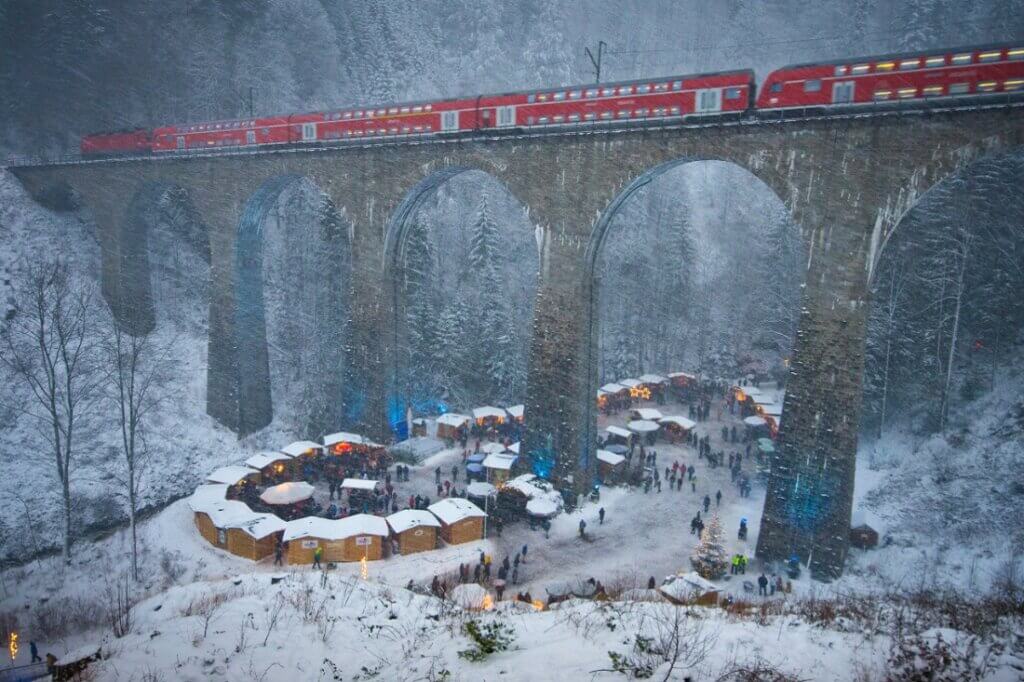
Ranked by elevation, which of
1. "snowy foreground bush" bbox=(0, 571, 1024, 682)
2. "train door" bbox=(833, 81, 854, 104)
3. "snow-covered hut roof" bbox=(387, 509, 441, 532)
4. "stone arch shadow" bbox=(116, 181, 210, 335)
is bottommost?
"snow-covered hut roof" bbox=(387, 509, 441, 532)

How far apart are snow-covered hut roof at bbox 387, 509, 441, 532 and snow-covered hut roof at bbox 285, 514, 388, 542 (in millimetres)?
365

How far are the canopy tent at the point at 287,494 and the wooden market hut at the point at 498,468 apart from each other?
760 cm

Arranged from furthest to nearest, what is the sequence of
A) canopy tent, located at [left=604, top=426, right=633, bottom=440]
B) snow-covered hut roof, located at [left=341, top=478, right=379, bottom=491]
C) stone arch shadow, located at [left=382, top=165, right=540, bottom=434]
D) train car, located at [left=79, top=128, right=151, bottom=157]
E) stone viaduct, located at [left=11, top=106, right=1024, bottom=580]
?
train car, located at [left=79, top=128, right=151, bottom=157] < canopy tent, located at [left=604, top=426, right=633, bottom=440] < stone arch shadow, located at [left=382, top=165, right=540, bottom=434] < snow-covered hut roof, located at [left=341, top=478, right=379, bottom=491] < stone viaduct, located at [left=11, top=106, right=1024, bottom=580]

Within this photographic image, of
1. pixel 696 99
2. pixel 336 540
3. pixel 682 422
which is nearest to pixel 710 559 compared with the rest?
pixel 336 540

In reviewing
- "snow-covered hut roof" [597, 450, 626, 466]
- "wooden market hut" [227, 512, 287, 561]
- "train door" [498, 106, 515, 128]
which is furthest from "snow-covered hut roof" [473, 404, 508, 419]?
"train door" [498, 106, 515, 128]

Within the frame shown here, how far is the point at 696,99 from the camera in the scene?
18.2m

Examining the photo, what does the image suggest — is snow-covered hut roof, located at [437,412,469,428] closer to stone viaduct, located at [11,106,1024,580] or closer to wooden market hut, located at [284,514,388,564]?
stone viaduct, located at [11,106,1024,580]

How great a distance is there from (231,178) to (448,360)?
55.5 feet

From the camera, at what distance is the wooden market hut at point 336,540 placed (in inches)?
700

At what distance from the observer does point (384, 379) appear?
2814cm

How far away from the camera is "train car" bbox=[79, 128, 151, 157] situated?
33.9 m

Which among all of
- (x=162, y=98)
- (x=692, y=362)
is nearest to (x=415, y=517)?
(x=692, y=362)

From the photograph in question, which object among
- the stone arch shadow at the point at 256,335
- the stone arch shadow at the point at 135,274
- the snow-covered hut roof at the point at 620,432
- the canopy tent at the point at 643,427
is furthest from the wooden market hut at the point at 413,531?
the stone arch shadow at the point at 135,274

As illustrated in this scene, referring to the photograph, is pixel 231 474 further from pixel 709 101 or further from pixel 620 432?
pixel 709 101
